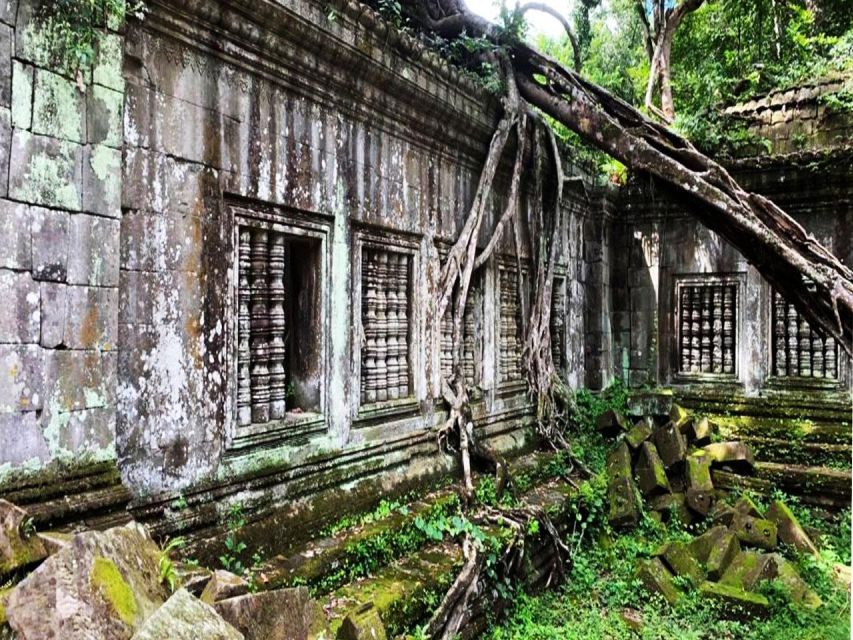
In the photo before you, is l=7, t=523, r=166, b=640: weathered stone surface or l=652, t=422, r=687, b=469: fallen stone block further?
l=652, t=422, r=687, b=469: fallen stone block

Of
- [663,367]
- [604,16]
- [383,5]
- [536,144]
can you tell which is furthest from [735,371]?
[604,16]

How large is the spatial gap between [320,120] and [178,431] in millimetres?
2227

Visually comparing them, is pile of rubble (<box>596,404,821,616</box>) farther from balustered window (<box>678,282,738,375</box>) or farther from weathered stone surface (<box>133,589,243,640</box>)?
weathered stone surface (<box>133,589,243,640</box>)

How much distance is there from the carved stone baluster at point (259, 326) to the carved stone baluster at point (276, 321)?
4 cm

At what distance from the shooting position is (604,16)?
17.1 meters

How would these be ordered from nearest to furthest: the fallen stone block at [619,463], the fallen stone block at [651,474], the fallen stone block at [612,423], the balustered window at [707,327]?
1. the fallen stone block at [619,463]
2. the fallen stone block at [651,474]
3. the fallen stone block at [612,423]
4. the balustered window at [707,327]

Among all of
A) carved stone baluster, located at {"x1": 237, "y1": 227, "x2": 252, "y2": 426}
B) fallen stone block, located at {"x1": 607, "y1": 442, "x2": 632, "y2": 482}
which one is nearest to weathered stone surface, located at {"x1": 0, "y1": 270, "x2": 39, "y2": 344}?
carved stone baluster, located at {"x1": 237, "y1": 227, "x2": 252, "y2": 426}

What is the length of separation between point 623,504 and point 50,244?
5.23m

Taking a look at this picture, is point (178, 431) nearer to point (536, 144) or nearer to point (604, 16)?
point (536, 144)

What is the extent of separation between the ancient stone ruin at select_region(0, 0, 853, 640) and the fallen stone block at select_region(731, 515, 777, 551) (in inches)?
1.1

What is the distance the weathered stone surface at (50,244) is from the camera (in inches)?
99.5

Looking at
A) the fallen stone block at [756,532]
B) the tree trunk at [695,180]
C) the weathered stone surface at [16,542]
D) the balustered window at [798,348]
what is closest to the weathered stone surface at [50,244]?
the weathered stone surface at [16,542]

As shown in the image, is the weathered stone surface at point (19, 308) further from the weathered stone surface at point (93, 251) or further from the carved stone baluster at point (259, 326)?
the carved stone baluster at point (259, 326)

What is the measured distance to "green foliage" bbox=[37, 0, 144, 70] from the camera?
259cm
